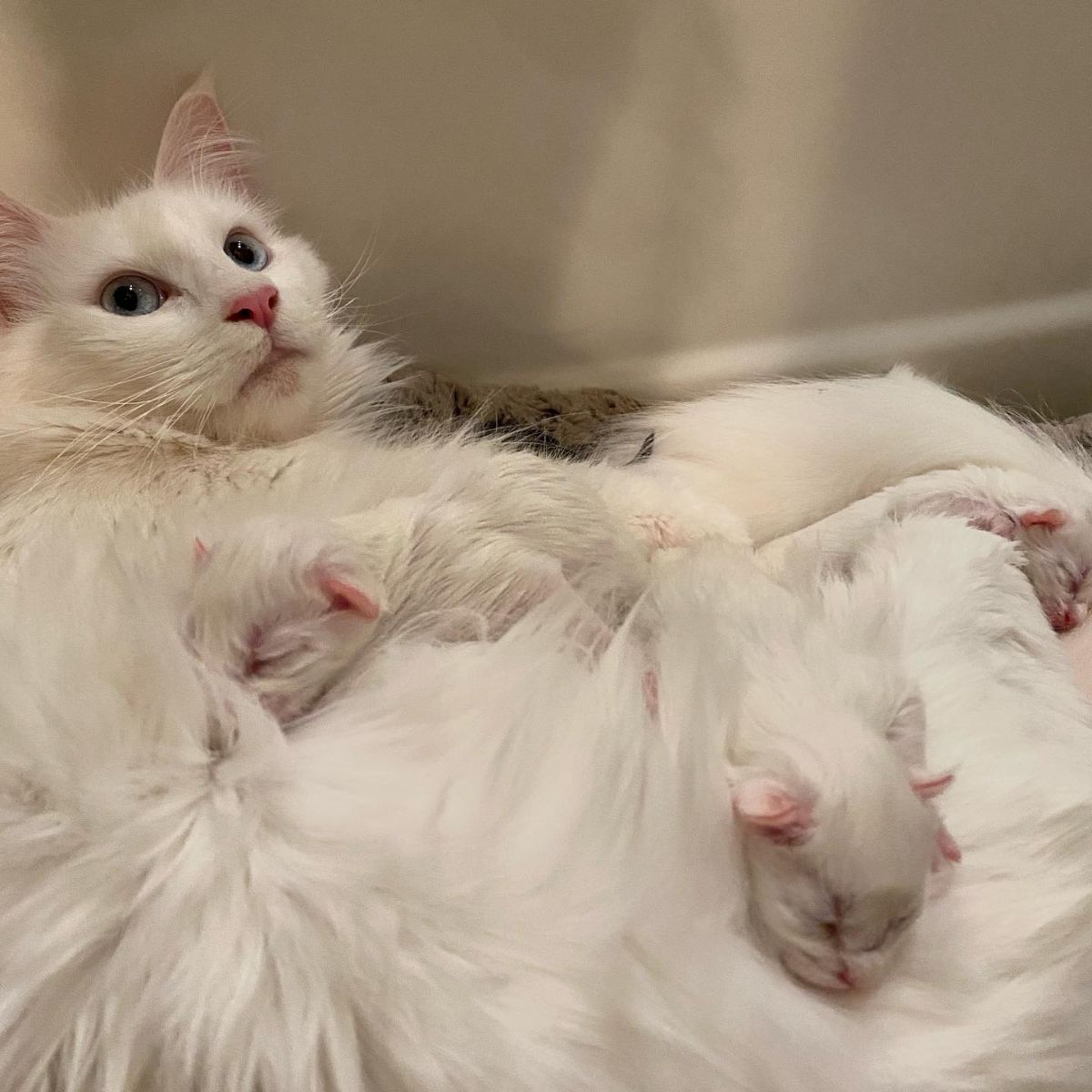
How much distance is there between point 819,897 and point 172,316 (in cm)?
66

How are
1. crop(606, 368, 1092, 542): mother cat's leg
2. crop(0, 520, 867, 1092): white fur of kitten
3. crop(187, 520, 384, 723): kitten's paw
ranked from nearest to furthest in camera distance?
crop(0, 520, 867, 1092): white fur of kitten → crop(187, 520, 384, 723): kitten's paw → crop(606, 368, 1092, 542): mother cat's leg

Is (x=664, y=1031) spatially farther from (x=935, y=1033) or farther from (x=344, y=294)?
(x=344, y=294)

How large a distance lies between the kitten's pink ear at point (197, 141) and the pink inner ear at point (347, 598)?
0.55 metres

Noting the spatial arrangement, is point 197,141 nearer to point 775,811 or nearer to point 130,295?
point 130,295

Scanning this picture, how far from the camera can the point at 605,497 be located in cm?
96

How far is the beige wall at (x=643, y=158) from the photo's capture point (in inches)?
37.4

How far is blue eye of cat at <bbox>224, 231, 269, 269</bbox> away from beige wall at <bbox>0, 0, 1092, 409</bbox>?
0.18 meters

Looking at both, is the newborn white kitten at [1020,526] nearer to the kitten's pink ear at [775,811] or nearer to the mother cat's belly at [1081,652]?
the mother cat's belly at [1081,652]

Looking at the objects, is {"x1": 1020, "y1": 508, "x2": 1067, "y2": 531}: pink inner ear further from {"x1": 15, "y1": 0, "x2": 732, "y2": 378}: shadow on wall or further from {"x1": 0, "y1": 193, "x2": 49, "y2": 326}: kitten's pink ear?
{"x1": 0, "y1": 193, "x2": 49, "y2": 326}: kitten's pink ear

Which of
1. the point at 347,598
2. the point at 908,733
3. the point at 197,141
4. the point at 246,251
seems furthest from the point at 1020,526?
the point at 197,141

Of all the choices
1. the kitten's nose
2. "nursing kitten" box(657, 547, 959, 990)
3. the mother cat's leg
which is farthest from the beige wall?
"nursing kitten" box(657, 547, 959, 990)

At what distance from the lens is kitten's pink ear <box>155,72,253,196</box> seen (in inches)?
36.0

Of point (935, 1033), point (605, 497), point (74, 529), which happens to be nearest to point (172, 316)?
point (74, 529)

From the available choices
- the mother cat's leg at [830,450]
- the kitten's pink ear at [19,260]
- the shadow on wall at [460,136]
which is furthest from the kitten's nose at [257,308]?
the mother cat's leg at [830,450]
